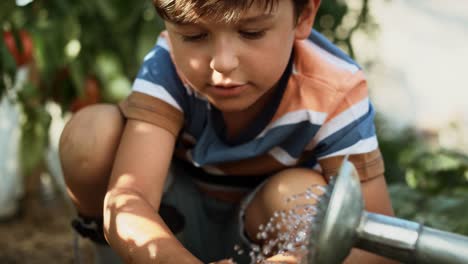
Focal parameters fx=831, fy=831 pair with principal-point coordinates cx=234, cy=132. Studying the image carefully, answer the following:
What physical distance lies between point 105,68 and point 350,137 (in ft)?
3.53

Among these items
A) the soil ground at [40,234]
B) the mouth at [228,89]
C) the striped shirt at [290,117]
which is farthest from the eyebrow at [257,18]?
the soil ground at [40,234]

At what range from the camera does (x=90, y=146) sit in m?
1.76

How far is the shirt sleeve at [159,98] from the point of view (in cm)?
177

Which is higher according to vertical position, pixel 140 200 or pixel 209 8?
pixel 209 8

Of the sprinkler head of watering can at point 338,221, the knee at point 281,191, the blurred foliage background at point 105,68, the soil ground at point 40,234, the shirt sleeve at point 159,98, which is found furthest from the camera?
the soil ground at point 40,234

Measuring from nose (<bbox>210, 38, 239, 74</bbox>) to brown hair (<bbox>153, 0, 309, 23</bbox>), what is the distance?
5 cm

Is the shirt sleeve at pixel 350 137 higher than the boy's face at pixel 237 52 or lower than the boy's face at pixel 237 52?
lower

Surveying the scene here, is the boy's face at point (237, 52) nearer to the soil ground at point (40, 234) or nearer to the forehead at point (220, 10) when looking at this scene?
the forehead at point (220, 10)

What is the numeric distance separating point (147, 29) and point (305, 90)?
0.83 m

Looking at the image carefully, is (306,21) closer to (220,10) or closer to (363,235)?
(220,10)

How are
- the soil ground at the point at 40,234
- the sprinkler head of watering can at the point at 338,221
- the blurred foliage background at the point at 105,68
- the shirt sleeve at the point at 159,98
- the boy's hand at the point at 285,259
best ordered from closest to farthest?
the sprinkler head of watering can at the point at 338,221
the boy's hand at the point at 285,259
the shirt sleeve at the point at 159,98
the blurred foliage background at the point at 105,68
the soil ground at the point at 40,234

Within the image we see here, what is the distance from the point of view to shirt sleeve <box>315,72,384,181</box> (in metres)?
1.73

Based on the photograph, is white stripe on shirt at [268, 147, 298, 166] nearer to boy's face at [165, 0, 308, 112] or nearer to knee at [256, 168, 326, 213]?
knee at [256, 168, 326, 213]

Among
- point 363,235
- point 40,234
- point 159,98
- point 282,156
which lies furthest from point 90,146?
point 40,234
